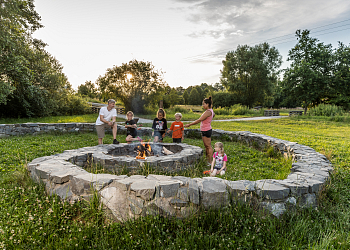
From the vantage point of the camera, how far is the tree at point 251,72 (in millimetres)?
34406

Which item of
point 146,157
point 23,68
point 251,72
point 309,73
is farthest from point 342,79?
point 23,68

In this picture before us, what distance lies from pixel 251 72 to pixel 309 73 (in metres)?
14.3

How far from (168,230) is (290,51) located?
2665 cm

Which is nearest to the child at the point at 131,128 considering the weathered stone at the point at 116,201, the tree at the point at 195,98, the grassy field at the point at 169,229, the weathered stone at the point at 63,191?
the weathered stone at the point at 63,191

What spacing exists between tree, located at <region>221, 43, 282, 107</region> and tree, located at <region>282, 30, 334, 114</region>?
11348 millimetres

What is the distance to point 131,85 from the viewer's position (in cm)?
2467

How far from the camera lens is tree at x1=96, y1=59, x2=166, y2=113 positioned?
80.5ft

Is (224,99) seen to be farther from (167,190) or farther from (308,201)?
(167,190)

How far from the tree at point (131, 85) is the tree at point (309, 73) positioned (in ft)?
51.9

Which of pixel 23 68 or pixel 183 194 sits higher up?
pixel 23 68

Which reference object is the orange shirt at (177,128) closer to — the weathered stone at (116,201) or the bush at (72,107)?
the weathered stone at (116,201)

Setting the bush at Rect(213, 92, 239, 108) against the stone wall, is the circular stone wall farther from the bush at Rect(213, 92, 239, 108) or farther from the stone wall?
the bush at Rect(213, 92, 239, 108)

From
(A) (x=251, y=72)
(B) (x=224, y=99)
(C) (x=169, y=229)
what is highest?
(A) (x=251, y=72)

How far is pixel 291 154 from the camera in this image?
5.78 metres
